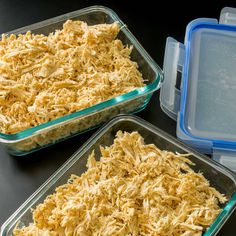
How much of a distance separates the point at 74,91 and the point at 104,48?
0.16 metres

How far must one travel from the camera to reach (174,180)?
1.03m

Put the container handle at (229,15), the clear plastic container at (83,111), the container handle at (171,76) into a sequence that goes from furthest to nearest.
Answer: the container handle at (229,15), the container handle at (171,76), the clear plastic container at (83,111)

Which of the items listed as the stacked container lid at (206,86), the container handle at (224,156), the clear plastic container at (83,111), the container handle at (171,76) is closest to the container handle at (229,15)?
the stacked container lid at (206,86)

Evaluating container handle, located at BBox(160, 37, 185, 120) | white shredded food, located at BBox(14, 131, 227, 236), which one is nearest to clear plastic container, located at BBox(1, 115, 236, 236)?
white shredded food, located at BBox(14, 131, 227, 236)

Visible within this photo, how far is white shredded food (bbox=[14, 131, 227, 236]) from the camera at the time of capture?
0.95 m

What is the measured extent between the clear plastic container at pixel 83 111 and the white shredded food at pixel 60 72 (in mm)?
25

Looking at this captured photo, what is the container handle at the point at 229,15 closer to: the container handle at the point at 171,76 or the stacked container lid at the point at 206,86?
the stacked container lid at the point at 206,86

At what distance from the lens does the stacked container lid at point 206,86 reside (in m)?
1.17

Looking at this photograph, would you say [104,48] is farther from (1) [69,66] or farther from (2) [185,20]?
(2) [185,20]

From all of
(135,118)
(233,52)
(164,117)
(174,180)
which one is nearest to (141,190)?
(174,180)

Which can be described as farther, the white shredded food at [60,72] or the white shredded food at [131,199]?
the white shredded food at [60,72]

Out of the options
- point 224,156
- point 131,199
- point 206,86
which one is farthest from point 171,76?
point 131,199

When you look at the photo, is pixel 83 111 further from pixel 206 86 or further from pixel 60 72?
pixel 206 86

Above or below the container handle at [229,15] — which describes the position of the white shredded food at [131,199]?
below
